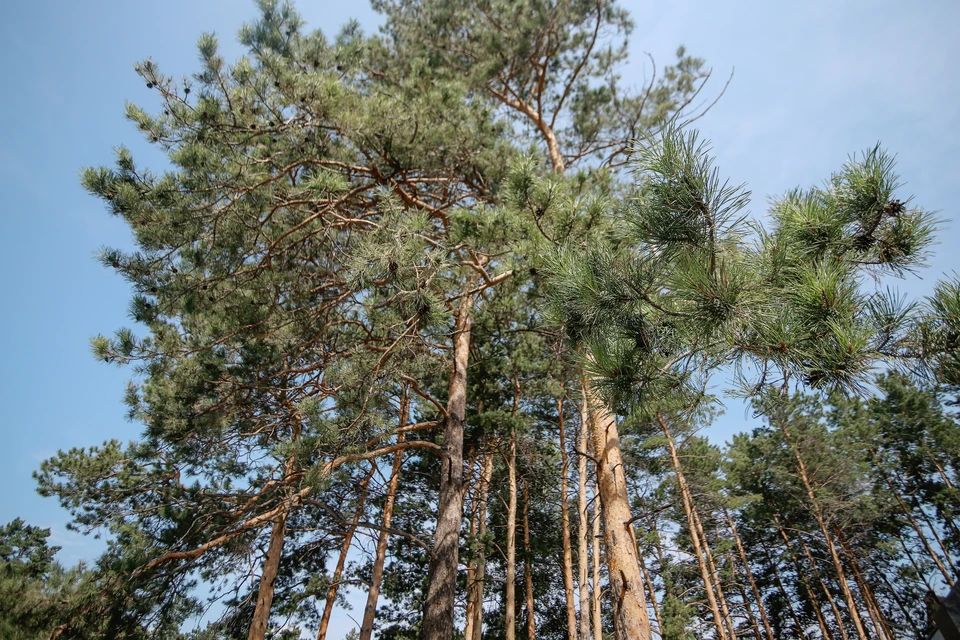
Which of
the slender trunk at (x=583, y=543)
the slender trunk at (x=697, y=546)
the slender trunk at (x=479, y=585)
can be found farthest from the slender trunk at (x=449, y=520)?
the slender trunk at (x=697, y=546)

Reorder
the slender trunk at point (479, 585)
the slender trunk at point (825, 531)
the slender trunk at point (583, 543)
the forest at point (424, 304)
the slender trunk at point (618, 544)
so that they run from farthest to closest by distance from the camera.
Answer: the slender trunk at point (825, 531) < the slender trunk at point (479, 585) < the slender trunk at point (583, 543) < the slender trunk at point (618, 544) < the forest at point (424, 304)

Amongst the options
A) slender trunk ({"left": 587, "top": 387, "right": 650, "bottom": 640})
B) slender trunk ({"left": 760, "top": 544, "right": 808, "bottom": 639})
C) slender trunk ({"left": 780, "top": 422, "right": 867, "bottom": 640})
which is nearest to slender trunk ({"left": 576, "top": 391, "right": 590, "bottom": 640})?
slender trunk ({"left": 587, "top": 387, "right": 650, "bottom": 640})

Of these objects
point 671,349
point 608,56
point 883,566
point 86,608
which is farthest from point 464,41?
point 883,566

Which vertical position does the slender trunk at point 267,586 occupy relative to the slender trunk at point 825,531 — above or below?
below

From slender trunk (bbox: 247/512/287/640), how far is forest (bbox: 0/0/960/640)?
55 mm

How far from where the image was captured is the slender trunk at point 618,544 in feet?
10.3

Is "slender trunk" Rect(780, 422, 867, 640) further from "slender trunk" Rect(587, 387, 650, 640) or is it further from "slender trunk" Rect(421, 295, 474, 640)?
"slender trunk" Rect(421, 295, 474, 640)

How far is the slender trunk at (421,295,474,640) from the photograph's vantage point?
3.76 m

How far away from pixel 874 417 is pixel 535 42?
18078mm

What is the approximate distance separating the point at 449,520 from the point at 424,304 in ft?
6.87

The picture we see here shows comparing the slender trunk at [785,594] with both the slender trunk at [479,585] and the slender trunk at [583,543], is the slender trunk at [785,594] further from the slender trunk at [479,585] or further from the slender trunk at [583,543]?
the slender trunk at [479,585]

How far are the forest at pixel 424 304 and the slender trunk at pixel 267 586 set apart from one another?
0.05m

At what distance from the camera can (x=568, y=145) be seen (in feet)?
23.9

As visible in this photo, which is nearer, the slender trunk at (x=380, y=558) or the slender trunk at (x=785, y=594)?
the slender trunk at (x=380, y=558)
